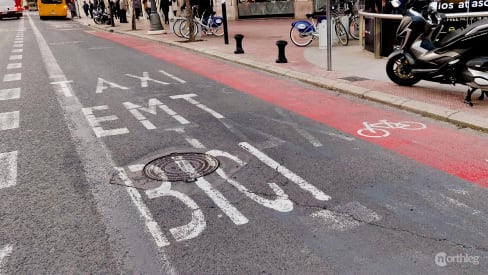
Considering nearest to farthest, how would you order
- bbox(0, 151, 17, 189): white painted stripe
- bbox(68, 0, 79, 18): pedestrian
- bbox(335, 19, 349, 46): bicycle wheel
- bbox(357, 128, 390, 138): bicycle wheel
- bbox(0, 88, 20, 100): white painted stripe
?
bbox(0, 151, 17, 189): white painted stripe → bbox(357, 128, 390, 138): bicycle wheel → bbox(0, 88, 20, 100): white painted stripe → bbox(335, 19, 349, 46): bicycle wheel → bbox(68, 0, 79, 18): pedestrian

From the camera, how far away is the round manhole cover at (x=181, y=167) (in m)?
→ 5.12

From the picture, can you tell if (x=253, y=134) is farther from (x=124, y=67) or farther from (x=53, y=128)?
(x=124, y=67)

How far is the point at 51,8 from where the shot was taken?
49.0m

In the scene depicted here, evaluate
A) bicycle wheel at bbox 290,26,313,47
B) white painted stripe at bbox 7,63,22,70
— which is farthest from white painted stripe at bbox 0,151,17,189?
bicycle wheel at bbox 290,26,313,47

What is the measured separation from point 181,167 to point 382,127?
3.00m

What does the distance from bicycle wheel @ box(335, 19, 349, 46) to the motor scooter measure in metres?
5.84

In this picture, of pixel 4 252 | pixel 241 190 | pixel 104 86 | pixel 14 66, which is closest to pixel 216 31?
pixel 14 66

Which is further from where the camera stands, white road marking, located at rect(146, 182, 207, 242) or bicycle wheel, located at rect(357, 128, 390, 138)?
bicycle wheel, located at rect(357, 128, 390, 138)

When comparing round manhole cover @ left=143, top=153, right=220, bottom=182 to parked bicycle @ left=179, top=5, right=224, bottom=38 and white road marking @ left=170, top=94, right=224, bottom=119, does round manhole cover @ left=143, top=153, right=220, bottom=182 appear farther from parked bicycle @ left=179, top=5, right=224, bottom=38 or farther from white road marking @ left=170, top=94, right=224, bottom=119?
parked bicycle @ left=179, top=5, right=224, bottom=38

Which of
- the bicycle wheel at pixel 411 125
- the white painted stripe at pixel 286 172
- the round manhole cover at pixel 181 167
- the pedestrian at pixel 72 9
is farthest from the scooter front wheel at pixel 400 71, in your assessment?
the pedestrian at pixel 72 9

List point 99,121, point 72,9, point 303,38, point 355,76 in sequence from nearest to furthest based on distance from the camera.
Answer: point 99,121 < point 355,76 < point 303,38 < point 72,9

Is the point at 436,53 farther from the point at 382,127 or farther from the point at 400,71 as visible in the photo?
the point at 382,127

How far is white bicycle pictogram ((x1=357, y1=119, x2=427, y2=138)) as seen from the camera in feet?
21.0

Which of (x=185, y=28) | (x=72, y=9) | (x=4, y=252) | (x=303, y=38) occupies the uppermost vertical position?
(x=72, y=9)
